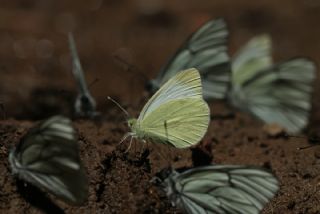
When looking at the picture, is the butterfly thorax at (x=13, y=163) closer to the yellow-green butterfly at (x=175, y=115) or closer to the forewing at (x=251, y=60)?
the yellow-green butterfly at (x=175, y=115)

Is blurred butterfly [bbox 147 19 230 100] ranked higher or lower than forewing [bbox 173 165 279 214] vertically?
lower

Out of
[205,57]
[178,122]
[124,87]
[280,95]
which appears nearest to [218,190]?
[178,122]

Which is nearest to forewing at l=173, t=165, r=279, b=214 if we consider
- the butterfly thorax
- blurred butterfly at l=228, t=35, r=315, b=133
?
the butterfly thorax

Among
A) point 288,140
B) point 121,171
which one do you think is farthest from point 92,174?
point 288,140

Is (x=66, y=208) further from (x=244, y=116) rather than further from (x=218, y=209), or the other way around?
(x=244, y=116)

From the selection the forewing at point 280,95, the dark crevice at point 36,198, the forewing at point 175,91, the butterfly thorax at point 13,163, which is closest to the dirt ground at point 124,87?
the dark crevice at point 36,198

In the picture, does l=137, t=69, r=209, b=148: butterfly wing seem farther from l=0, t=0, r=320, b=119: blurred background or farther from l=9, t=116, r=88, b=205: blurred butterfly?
l=0, t=0, r=320, b=119: blurred background
